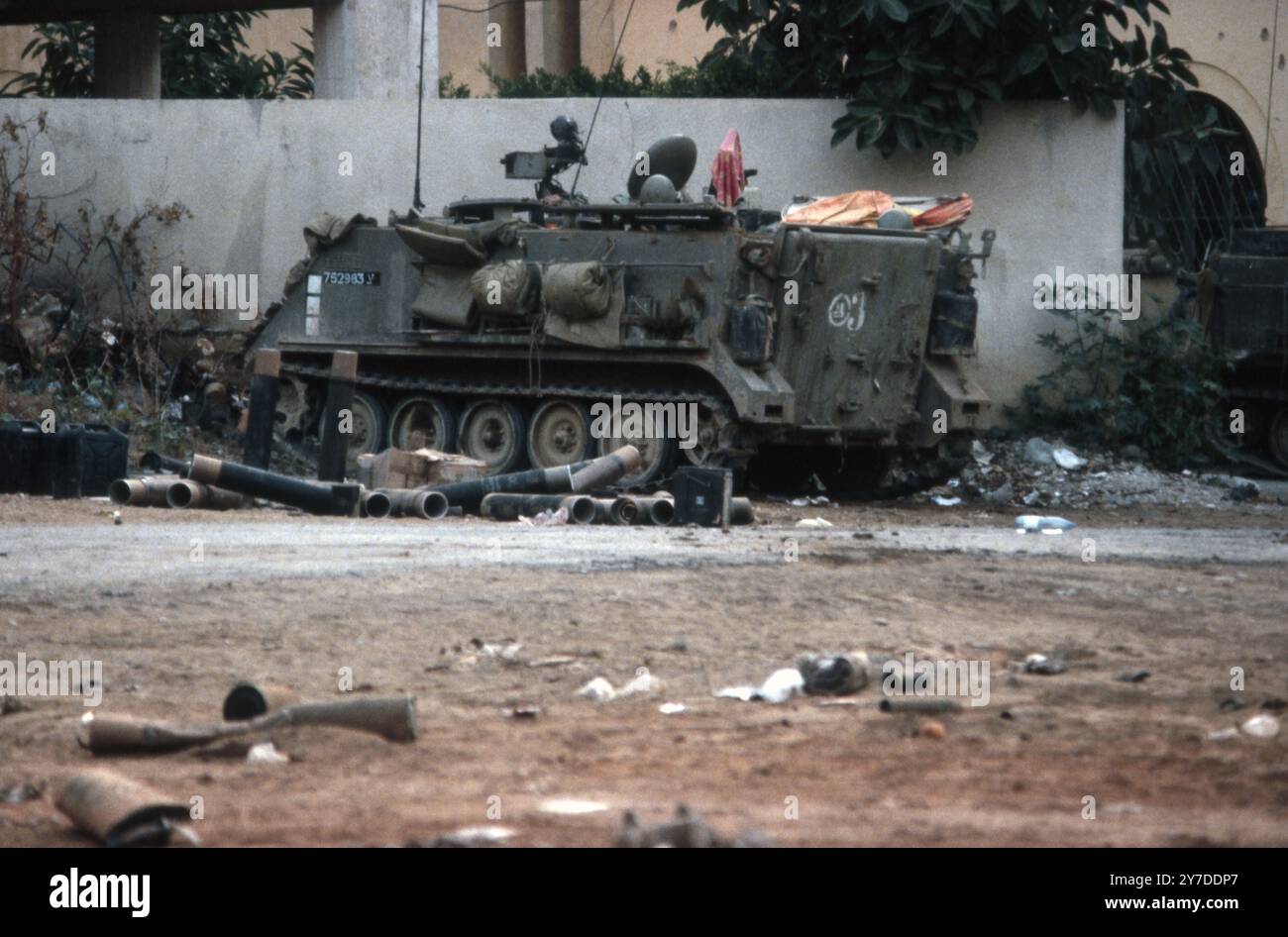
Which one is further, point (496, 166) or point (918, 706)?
point (496, 166)

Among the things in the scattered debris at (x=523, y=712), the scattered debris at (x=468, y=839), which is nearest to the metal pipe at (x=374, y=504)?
the scattered debris at (x=523, y=712)

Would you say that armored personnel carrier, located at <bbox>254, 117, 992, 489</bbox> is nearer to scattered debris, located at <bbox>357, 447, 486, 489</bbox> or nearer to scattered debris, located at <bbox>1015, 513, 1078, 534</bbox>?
scattered debris, located at <bbox>357, 447, 486, 489</bbox>

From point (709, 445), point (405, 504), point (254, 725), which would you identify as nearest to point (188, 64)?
point (709, 445)

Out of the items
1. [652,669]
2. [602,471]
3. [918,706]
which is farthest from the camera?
[602,471]

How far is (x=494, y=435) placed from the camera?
50.2 ft

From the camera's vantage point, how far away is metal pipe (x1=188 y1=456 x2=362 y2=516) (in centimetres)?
1167

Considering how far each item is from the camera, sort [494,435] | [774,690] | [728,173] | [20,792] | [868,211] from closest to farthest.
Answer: [20,792], [774,690], [728,173], [868,211], [494,435]

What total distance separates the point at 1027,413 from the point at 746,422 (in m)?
4.11

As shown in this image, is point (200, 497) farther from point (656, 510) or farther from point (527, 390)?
point (527, 390)
